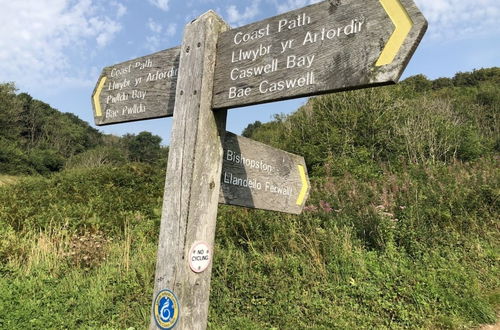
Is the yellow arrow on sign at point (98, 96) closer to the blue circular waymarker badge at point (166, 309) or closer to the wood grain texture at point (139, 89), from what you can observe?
the wood grain texture at point (139, 89)

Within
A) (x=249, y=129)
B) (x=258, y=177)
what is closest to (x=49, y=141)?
(x=249, y=129)

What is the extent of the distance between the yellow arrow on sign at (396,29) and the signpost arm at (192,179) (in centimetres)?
79

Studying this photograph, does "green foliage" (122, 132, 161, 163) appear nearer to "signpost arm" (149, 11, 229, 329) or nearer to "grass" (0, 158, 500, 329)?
"grass" (0, 158, 500, 329)

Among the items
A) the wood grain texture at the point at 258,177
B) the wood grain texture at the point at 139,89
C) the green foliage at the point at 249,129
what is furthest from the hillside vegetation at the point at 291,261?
the green foliage at the point at 249,129

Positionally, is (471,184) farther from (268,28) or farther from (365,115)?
(365,115)

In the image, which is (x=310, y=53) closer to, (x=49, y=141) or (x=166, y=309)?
(x=166, y=309)

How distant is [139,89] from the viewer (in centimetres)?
206

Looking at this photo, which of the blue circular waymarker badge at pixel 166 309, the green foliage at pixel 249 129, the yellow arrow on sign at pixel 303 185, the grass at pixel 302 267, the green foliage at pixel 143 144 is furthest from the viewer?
the green foliage at pixel 143 144

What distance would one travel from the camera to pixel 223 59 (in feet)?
5.55

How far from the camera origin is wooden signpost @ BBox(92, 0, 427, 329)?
1.27 metres

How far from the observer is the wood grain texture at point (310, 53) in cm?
124

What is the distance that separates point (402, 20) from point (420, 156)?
1281 cm

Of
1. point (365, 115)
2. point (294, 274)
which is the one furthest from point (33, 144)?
point (294, 274)

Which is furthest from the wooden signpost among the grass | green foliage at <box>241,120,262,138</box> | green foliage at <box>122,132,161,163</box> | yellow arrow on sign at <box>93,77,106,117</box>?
green foliage at <box>122,132,161,163</box>
